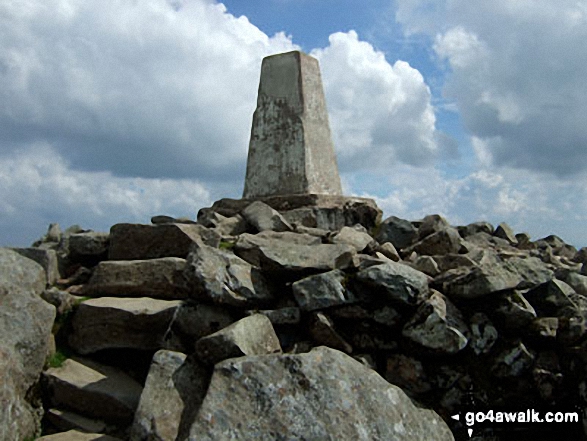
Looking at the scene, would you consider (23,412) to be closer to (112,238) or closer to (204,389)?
(204,389)

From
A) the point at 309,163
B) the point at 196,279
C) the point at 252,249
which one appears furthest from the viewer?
the point at 309,163

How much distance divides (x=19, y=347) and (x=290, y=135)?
742 centimetres

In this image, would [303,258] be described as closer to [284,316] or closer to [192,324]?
[284,316]

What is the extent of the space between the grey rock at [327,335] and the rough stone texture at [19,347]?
9.62ft

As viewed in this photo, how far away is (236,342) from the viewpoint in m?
5.12

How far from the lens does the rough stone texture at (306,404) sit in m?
4.39

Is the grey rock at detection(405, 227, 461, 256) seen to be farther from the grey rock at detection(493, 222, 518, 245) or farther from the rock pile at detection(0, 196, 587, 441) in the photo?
the grey rock at detection(493, 222, 518, 245)

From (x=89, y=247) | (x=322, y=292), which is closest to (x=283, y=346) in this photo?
(x=322, y=292)

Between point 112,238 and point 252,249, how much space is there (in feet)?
7.80

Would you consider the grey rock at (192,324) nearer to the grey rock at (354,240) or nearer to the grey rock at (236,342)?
the grey rock at (236,342)

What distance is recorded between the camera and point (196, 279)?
20.8 ft

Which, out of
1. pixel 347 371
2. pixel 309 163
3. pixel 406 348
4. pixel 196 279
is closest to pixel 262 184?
pixel 309 163

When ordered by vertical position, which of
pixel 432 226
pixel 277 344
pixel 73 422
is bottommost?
pixel 73 422

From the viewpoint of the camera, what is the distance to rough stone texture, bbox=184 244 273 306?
20.6 feet
